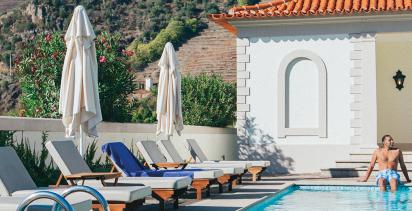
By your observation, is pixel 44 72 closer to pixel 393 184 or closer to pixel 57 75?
pixel 57 75

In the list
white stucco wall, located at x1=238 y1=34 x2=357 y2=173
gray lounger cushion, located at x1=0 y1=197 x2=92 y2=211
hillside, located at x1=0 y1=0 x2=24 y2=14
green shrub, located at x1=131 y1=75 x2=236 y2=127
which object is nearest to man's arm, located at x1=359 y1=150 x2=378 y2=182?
white stucco wall, located at x1=238 y1=34 x2=357 y2=173

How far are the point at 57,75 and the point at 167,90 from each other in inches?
280

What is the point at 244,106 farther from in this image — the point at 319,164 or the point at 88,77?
the point at 88,77

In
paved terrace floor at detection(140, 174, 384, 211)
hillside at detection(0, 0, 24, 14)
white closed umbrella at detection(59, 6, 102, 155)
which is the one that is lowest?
paved terrace floor at detection(140, 174, 384, 211)

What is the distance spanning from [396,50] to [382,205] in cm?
1164

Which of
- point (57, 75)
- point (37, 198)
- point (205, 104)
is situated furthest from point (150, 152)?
point (205, 104)

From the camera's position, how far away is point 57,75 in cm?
2219

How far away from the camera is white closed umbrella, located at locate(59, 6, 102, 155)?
37.4 ft

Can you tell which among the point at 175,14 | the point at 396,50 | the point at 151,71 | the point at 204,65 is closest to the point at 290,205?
the point at 396,50

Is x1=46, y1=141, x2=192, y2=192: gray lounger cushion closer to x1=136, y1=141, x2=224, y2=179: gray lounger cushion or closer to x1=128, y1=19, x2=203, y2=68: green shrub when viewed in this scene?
x1=136, y1=141, x2=224, y2=179: gray lounger cushion

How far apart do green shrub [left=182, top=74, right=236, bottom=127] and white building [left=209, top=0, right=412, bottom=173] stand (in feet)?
43.0

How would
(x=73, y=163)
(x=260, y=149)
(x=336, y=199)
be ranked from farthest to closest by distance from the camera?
1. (x=260, y=149)
2. (x=336, y=199)
3. (x=73, y=163)

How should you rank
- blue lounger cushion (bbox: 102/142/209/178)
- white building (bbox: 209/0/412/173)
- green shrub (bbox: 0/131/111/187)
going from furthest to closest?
white building (bbox: 209/0/412/173) < green shrub (bbox: 0/131/111/187) < blue lounger cushion (bbox: 102/142/209/178)

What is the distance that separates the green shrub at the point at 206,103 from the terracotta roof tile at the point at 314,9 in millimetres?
12416
